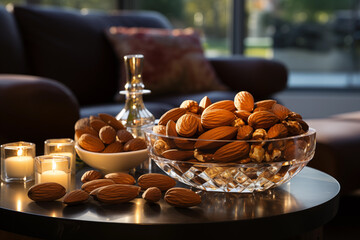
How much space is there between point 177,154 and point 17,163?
370 mm

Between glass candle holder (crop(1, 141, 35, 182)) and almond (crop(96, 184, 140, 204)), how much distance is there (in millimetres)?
277

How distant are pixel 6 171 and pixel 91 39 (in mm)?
1717

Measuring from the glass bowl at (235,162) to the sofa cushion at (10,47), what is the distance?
159 cm

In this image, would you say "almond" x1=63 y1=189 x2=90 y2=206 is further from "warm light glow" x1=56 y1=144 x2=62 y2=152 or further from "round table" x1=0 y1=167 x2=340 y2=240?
"warm light glow" x1=56 y1=144 x2=62 y2=152

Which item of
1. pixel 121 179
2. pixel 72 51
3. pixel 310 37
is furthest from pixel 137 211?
pixel 310 37

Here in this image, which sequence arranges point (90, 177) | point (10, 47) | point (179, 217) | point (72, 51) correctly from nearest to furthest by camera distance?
1. point (179, 217)
2. point (90, 177)
3. point (10, 47)
4. point (72, 51)

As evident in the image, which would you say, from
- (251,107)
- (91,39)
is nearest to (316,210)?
(251,107)

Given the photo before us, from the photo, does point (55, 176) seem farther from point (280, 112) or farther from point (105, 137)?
point (280, 112)

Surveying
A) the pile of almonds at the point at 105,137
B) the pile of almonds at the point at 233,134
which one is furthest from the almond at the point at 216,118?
the pile of almonds at the point at 105,137

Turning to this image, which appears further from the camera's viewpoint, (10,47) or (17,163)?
(10,47)

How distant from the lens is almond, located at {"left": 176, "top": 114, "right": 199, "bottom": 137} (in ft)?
3.09

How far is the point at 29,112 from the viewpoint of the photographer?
1.81 meters

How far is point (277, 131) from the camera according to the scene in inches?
36.5

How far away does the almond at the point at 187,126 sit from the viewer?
94cm
